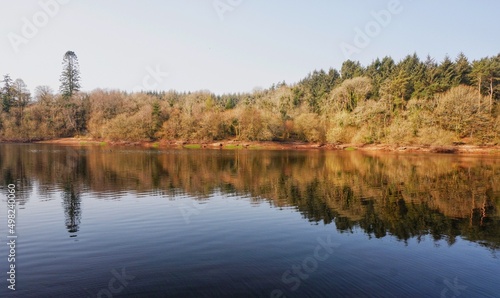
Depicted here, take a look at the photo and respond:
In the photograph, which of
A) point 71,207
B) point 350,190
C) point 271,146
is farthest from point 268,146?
point 71,207

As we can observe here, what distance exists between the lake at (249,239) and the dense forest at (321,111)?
2622 inches

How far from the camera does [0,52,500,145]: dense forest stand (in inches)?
3725

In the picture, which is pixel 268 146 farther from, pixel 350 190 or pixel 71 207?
pixel 71 207

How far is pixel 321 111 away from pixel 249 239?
112941mm

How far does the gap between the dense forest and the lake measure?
6661 cm

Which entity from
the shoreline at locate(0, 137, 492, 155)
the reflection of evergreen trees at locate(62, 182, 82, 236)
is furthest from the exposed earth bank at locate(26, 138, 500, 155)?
the reflection of evergreen trees at locate(62, 182, 82, 236)

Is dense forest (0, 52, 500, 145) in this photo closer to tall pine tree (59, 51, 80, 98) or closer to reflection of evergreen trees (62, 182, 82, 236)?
tall pine tree (59, 51, 80, 98)

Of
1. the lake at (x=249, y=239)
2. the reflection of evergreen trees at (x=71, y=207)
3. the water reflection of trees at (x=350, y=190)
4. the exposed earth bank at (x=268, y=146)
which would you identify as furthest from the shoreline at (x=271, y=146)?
the reflection of evergreen trees at (x=71, y=207)

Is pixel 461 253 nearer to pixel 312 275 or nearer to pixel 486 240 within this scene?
pixel 486 240

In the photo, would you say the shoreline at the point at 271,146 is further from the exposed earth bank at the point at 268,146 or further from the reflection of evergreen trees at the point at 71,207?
the reflection of evergreen trees at the point at 71,207

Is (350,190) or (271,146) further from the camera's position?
(271,146)

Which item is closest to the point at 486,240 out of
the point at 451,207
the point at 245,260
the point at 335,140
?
the point at 451,207

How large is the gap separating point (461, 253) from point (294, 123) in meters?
101

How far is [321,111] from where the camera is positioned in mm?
126375
